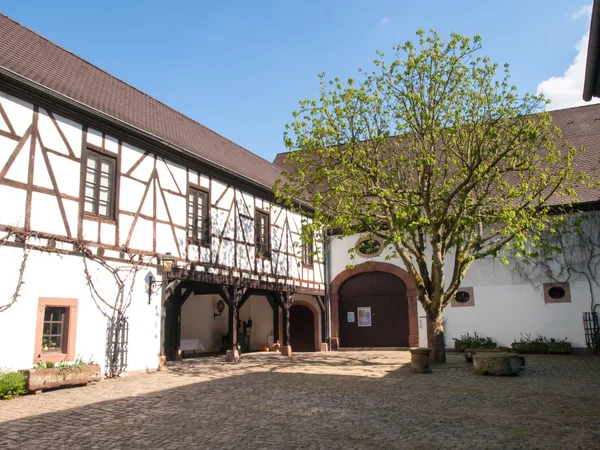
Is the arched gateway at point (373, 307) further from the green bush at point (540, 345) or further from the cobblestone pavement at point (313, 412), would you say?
the cobblestone pavement at point (313, 412)

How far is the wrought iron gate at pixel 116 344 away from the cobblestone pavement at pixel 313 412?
0.43 m

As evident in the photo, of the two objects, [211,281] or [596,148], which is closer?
[211,281]

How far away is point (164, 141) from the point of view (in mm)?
12430

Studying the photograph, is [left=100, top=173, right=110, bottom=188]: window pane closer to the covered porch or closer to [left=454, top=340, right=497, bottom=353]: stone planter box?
the covered porch

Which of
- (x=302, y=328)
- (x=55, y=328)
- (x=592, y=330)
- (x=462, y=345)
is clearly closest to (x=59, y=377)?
(x=55, y=328)

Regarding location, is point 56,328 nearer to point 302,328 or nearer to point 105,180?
point 105,180

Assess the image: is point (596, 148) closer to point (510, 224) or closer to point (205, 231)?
point (510, 224)

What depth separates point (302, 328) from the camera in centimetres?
2091

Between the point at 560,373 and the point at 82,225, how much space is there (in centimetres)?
1021

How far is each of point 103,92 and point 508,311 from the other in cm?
1369

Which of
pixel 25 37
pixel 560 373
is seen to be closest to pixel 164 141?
pixel 25 37

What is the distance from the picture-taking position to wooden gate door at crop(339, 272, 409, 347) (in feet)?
65.1

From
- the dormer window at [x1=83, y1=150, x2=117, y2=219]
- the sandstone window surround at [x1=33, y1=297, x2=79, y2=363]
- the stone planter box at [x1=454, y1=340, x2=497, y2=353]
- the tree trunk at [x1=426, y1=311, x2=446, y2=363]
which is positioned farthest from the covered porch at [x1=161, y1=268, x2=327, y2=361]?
the tree trunk at [x1=426, y1=311, x2=446, y2=363]

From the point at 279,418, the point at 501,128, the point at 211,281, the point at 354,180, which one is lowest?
the point at 279,418
